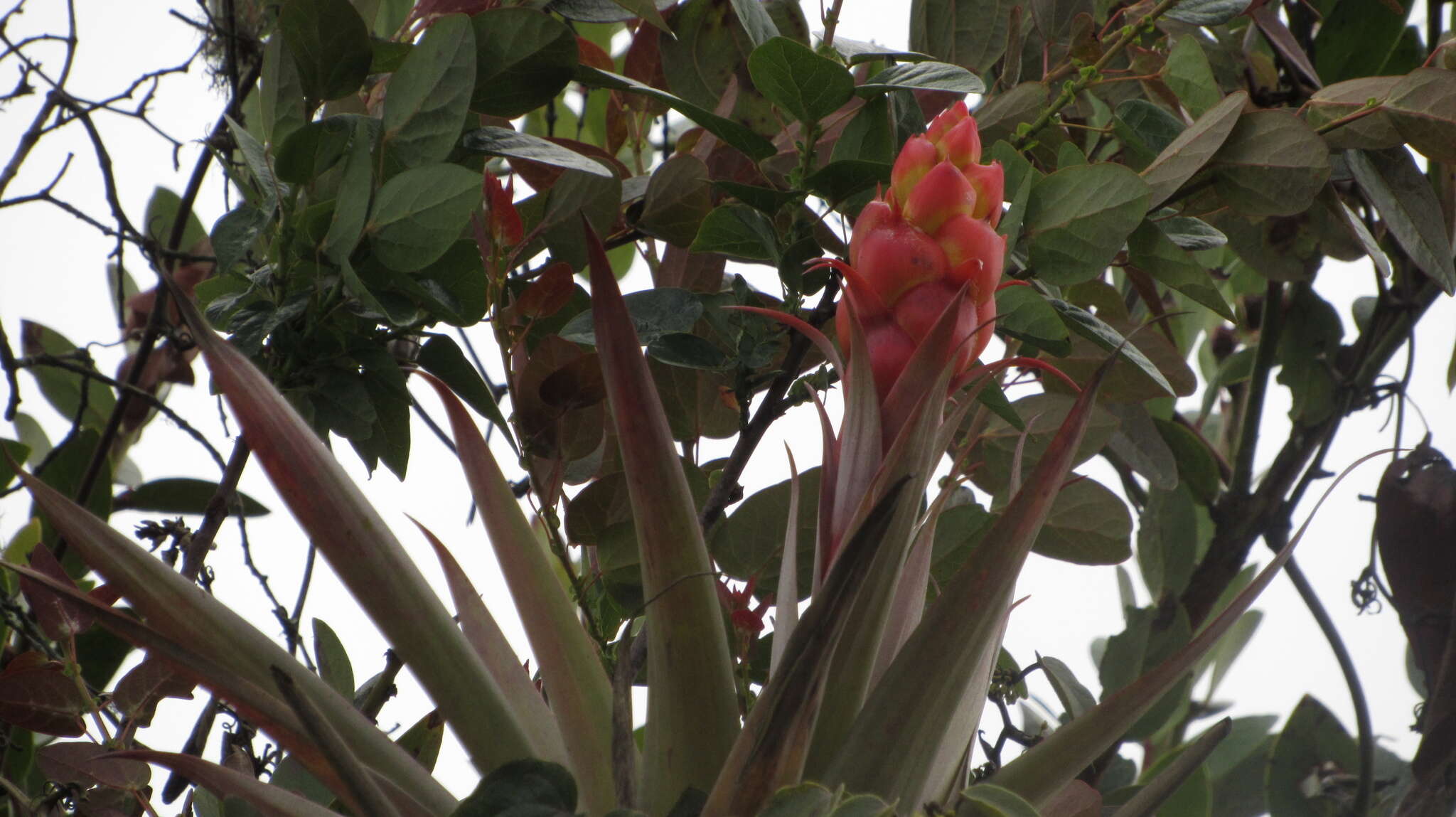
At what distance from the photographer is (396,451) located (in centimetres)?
59

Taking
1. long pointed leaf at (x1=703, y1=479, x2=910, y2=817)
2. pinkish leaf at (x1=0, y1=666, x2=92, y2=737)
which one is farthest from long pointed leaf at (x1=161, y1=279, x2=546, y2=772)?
pinkish leaf at (x1=0, y1=666, x2=92, y2=737)

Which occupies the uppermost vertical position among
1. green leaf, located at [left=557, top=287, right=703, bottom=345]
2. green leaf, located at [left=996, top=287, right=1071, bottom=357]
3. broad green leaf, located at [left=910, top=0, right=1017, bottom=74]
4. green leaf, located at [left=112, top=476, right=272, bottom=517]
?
broad green leaf, located at [left=910, top=0, right=1017, bottom=74]

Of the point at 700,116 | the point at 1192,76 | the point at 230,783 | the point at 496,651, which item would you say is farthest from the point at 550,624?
the point at 1192,76

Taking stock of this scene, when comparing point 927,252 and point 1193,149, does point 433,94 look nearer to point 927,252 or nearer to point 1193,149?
point 927,252

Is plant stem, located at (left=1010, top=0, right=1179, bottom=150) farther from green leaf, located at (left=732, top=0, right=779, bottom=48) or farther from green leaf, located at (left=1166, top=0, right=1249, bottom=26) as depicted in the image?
green leaf, located at (left=732, top=0, right=779, bottom=48)

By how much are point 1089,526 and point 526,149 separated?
1.29 feet

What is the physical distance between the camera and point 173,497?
33.9 inches

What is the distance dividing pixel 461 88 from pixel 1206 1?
397mm

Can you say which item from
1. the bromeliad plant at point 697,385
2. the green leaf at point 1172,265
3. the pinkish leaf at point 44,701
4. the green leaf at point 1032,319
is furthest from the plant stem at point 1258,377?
the pinkish leaf at point 44,701

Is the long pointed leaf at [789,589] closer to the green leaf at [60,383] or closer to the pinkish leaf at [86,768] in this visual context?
the pinkish leaf at [86,768]

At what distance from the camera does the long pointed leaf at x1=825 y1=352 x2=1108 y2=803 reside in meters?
0.41

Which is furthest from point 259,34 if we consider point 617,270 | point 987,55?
point 987,55

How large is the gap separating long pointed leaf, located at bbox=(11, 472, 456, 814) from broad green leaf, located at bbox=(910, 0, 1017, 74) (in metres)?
0.46

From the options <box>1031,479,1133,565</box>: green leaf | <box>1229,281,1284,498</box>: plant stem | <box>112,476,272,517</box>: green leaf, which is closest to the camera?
<box>1031,479,1133,565</box>: green leaf
